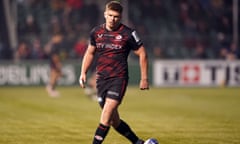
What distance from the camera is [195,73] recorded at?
2892 centimetres

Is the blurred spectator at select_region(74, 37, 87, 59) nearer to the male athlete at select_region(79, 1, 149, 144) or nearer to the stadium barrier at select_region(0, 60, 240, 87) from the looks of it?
the stadium barrier at select_region(0, 60, 240, 87)

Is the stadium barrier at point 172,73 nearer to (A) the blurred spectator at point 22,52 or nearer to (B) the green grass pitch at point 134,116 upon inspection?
(A) the blurred spectator at point 22,52

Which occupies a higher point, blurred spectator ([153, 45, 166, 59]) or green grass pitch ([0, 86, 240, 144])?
green grass pitch ([0, 86, 240, 144])

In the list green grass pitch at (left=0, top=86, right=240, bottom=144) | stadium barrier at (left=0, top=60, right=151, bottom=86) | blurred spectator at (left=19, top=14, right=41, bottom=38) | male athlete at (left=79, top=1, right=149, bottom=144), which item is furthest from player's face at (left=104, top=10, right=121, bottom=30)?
blurred spectator at (left=19, top=14, right=41, bottom=38)

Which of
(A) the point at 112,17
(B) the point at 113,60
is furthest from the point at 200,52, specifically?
(A) the point at 112,17

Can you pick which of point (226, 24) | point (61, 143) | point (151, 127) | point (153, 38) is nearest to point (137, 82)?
point (153, 38)

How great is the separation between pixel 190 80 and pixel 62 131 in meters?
16.3

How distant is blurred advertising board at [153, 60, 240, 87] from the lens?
28719 mm

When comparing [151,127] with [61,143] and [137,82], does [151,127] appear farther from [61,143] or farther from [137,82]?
[137,82]

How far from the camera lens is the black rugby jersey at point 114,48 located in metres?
9.83

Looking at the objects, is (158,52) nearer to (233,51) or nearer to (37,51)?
(233,51)

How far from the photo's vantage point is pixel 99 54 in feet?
32.8

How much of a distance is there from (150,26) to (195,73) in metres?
3.46

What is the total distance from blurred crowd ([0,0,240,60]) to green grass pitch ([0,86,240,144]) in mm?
3415
